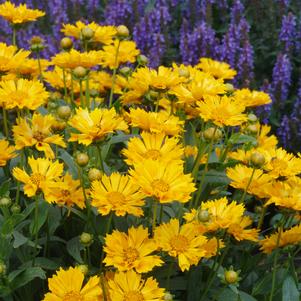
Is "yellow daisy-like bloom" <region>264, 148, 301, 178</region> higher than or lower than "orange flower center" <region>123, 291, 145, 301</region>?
higher

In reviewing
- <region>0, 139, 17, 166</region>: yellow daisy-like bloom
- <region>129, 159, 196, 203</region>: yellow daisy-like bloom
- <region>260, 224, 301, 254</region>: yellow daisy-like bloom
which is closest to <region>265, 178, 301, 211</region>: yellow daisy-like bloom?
<region>260, 224, 301, 254</region>: yellow daisy-like bloom

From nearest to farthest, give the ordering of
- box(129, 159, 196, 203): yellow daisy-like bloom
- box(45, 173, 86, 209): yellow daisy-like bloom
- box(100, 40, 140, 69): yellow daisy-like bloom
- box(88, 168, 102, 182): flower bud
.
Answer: box(129, 159, 196, 203): yellow daisy-like bloom → box(88, 168, 102, 182): flower bud → box(45, 173, 86, 209): yellow daisy-like bloom → box(100, 40, 140, 69): yellow daisy-like bloom

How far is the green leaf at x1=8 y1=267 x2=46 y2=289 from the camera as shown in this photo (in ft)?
5.02

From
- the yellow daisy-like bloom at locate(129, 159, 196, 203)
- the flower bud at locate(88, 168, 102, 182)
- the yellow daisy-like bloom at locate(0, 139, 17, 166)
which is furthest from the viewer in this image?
the yellow daisy-like bloom at locate(0, 139, 17, 166)

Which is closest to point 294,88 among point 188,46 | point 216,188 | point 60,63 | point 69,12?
point 188,46

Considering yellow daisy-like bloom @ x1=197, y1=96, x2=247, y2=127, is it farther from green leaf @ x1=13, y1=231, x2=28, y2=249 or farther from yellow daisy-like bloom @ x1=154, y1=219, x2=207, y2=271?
green leaf @ x1=13, y1=231, x2=28, y2=249

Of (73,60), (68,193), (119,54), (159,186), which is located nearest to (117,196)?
(159,186)

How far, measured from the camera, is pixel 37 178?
1.50 m

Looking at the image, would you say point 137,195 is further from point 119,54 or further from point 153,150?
point 119,54

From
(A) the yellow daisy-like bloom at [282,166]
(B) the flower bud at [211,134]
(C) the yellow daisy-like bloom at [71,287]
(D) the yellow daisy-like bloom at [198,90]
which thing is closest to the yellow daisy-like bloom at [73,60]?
(D) the yellow daisy-like bloom at [198,90]

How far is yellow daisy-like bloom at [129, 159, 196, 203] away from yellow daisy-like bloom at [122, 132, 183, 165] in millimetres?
83

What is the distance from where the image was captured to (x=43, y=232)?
184 centimetres

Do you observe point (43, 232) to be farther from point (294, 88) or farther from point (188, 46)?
point (294, 88)

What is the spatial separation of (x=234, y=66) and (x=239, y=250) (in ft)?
4.80
